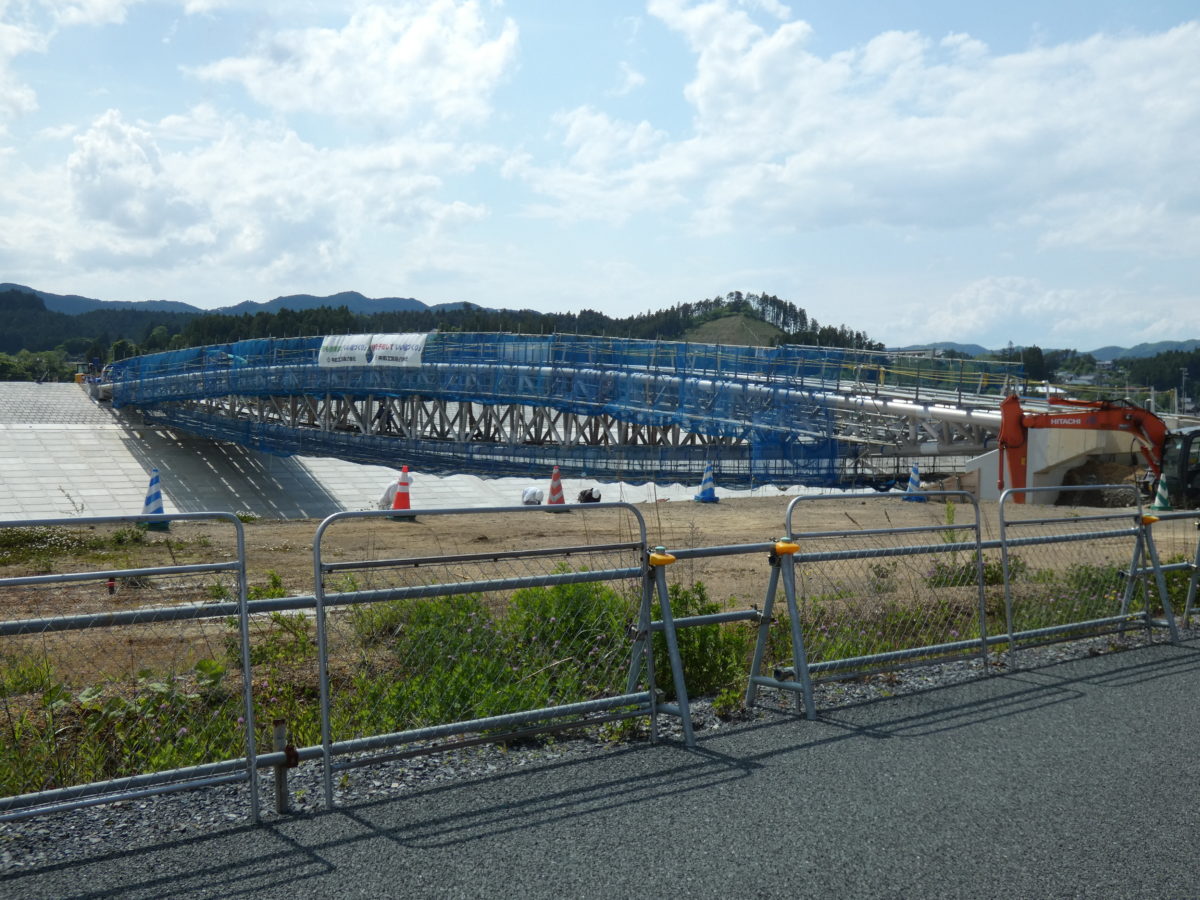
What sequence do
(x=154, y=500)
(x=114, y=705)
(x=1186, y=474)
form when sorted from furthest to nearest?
(x=1186, y=474)
(x=154, y=500)
(x=114, y=705)

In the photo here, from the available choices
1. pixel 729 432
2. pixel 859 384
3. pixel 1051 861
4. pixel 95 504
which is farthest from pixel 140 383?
pixel 1051 861

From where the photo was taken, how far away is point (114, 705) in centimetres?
570

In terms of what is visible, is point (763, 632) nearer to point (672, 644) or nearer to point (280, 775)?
point (672, 644)

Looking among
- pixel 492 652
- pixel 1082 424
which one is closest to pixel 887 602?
pixel 492 652

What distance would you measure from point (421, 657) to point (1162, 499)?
23.9m

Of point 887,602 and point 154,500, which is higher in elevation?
point 154,500

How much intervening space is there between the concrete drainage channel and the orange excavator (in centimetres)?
1956

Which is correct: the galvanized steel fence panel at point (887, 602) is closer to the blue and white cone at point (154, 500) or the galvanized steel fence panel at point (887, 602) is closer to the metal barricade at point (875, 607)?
the metal barricade at point (875, 607)

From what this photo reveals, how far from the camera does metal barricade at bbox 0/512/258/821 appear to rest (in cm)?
488

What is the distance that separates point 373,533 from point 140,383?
3695cm

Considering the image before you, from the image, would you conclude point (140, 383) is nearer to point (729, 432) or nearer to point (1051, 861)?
point (729, 432)

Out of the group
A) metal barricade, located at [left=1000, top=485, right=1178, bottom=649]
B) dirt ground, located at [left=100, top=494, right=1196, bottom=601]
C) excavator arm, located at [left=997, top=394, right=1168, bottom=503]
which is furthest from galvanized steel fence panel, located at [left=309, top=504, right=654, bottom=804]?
excavator arm, located at [left=997, top=394, right=1168, bottom=503]

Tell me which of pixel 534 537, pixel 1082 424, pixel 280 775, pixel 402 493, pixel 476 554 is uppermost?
pixel 1082 424

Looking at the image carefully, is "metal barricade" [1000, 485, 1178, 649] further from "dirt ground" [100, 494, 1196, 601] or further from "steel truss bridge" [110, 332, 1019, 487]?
"steel truss bridge" [110, 332, 1019, 487]
